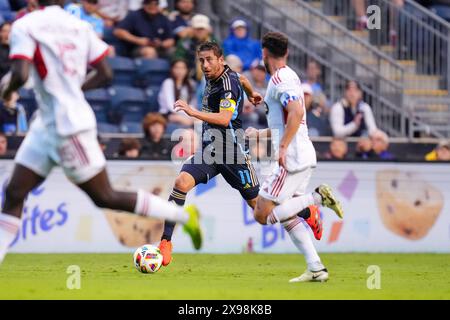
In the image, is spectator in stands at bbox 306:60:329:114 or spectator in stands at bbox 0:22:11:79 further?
spectator in stands at bbox 306:60:329:114

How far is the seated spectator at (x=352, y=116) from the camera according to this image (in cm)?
1923

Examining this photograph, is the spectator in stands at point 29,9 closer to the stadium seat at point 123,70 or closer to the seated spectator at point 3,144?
the stadium seat at point 123,70

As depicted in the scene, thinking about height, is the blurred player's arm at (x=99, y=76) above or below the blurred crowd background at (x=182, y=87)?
below

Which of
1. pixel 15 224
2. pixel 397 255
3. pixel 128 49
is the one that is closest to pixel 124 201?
pixel 15 224

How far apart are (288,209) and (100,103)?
26.5ft

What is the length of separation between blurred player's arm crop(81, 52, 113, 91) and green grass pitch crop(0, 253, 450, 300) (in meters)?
1.89

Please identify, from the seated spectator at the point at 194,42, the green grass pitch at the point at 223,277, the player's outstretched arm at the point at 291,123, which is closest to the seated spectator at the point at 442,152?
the green grass pitch at the point at 223,277

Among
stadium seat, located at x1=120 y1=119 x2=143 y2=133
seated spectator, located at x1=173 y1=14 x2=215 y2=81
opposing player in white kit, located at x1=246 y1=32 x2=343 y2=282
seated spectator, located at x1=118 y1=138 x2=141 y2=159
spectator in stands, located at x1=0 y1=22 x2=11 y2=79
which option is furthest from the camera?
seated spectator, located at x1=173 y1=14 x2=215 y2=81

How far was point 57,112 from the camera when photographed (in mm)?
9578

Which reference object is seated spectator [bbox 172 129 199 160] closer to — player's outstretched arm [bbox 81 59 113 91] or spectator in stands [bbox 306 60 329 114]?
spectator in stands [bbox 306 60 329 114]

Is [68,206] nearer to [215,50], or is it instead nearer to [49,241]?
[49,241]

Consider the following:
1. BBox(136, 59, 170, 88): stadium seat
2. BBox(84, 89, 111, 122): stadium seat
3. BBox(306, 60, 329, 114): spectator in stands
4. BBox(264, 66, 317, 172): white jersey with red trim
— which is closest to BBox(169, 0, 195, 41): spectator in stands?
BBox(136, 59, 170, 88): stadium seat

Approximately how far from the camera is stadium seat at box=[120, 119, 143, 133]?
Result: 61.2 feet

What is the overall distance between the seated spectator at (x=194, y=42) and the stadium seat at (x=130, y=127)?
1491 mm
